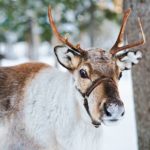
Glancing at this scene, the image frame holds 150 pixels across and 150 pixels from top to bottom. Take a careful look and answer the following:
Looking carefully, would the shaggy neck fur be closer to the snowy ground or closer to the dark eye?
the dark eye

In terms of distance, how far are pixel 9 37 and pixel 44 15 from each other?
1155 centimetres

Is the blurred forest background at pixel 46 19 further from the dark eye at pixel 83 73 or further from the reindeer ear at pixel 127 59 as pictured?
the dark eye at pixel 83 73

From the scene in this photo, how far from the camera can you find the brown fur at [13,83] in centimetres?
488

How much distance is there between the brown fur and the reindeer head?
65cm

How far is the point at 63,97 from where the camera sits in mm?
4703

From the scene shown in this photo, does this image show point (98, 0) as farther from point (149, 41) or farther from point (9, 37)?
point (149, 41)

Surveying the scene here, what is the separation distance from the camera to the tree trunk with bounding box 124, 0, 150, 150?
6133 millimetres

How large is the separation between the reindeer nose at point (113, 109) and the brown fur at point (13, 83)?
46.4 inches

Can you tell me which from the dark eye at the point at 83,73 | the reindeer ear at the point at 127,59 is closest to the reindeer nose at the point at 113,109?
the dark eye at the point at 83,73

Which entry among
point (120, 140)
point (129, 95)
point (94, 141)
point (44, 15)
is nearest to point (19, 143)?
point (94, 141)

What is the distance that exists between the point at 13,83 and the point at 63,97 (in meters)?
0.60

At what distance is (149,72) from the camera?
20.4 ft

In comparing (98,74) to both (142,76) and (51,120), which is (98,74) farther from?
(142,76)

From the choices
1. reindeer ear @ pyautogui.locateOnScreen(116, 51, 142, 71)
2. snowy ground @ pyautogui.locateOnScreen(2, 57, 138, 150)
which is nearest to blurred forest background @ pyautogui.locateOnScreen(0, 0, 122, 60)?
snowy ground @ pyautogui.locateOnScreen(2, 57, 138, 150)
